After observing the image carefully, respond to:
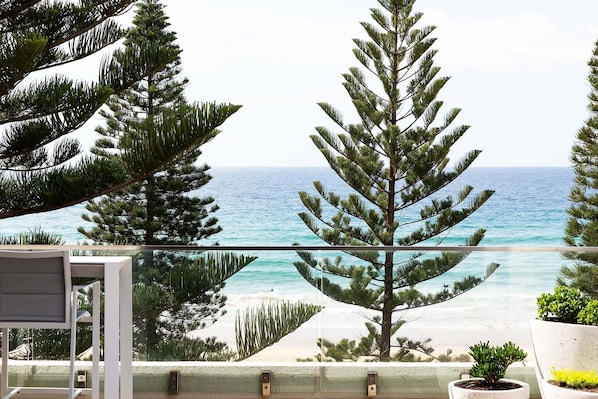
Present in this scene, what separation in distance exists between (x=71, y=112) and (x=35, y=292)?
2505mm

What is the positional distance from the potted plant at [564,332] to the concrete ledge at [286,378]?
0.69 ft

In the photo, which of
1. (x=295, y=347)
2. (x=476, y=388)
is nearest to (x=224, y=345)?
(x=295, y=347)

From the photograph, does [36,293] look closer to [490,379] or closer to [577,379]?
[490,379]

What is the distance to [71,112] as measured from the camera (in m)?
5.44

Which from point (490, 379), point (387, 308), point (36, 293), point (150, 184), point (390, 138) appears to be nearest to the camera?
point (36, 293)

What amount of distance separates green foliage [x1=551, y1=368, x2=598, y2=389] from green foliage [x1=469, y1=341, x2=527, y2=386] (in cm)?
20

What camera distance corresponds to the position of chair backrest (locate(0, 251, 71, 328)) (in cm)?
313

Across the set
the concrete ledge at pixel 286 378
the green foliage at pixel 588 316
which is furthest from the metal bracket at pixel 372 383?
the green foliage at pixel 588 316

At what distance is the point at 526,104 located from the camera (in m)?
24.5

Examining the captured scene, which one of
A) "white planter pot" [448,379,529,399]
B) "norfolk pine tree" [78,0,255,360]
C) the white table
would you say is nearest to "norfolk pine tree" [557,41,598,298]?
"norfolk pine tree" [78,0,255,360]

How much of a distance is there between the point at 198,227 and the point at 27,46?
10.1 metres

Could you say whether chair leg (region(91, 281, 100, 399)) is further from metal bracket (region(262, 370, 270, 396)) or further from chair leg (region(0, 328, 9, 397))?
metal bracket (region(262, 370, 270, 396))

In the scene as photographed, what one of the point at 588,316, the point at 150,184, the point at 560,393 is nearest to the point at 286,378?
the point at 560,393

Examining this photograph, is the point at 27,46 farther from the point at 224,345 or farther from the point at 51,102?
the point at 224,345
